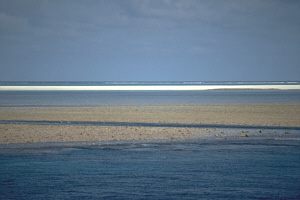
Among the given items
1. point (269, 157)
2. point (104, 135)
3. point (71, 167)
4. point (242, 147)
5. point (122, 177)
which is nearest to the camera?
point (122, 177)

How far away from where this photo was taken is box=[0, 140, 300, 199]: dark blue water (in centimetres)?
1430

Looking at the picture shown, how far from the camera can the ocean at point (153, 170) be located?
47.0ft

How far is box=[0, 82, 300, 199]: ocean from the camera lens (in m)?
14.3

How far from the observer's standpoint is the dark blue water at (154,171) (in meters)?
14.3

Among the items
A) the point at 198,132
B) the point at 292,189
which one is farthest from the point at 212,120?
the point at 292,189

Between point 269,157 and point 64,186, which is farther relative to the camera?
point 269,157

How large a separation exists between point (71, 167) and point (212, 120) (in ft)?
68.7

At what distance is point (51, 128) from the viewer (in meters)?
31.2

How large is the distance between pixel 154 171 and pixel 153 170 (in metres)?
0.18

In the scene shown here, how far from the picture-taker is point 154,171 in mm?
17328

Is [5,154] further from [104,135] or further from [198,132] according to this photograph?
[198,132]

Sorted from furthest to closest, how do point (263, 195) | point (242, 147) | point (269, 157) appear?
point (242, 147) → point (269, 157) → point (263, 195)

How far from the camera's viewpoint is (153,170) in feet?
57.4

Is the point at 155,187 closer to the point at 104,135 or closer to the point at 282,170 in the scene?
the point at 282,170
